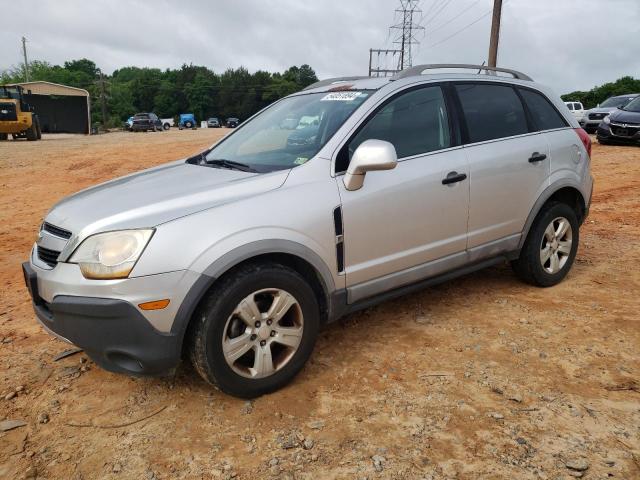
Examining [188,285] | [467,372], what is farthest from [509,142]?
[188,285]

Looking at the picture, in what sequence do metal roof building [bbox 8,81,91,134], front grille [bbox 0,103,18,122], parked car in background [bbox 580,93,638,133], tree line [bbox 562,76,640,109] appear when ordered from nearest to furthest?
1. parked car in background [bbox 580,93,638,133]
2. front grille [bbox 0,103,18,122]
3. tree line [bbox 562,76,640,109]
4. metal roof building [bbox 8,81,91,134]

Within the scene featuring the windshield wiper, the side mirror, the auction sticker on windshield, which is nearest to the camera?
the side mirror

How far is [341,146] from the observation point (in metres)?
3.13

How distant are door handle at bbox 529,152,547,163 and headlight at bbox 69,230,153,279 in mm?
2944

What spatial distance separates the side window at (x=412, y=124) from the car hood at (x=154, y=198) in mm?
706

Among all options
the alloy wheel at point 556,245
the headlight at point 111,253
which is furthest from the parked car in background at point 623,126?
the headlight at point 111,253

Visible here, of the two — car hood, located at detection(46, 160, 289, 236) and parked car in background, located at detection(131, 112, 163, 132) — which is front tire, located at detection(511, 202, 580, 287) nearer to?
car hood, located at detection(46, 160, 289, 236)

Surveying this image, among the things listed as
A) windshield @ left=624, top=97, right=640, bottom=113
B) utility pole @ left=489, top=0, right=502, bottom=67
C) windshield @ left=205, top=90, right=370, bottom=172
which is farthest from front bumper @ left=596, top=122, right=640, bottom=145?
windshield @ left=205, top=90, right=370, bottom=172

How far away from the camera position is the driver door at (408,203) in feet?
10.2

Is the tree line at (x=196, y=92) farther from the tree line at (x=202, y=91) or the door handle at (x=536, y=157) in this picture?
the door handle at (x=536, y=157)

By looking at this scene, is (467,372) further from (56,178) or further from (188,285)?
(56,178)

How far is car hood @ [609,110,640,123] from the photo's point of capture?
14685mm

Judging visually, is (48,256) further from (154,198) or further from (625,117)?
(625,117)

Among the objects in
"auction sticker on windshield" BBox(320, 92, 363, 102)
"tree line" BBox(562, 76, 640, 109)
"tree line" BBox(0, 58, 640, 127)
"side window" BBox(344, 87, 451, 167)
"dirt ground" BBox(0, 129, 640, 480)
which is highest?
"tree line" BBox(0, 58, 640, 127)
